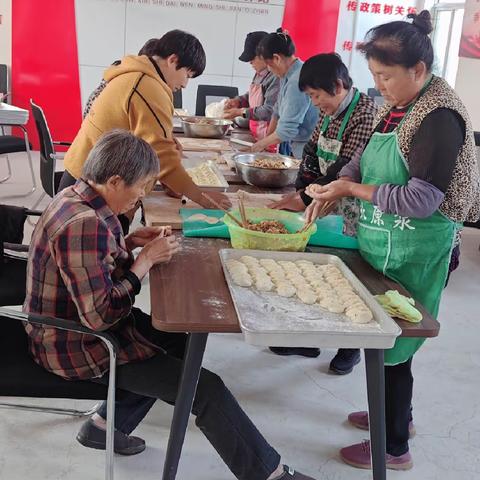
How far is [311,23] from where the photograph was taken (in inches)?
260

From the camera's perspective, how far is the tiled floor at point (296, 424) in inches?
75.0

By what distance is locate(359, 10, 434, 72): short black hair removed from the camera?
155 cm

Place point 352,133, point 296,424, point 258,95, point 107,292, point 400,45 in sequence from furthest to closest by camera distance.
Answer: point 258,95, point 352,133, point 296,424, point 400,45, point 107,292

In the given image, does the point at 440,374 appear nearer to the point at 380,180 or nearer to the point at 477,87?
the point at 380,180

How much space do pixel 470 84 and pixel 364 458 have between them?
15.2ft

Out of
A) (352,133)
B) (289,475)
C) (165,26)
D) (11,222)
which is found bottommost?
(289,475)

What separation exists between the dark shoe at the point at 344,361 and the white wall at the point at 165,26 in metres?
4.54

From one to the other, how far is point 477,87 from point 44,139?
3.98 m

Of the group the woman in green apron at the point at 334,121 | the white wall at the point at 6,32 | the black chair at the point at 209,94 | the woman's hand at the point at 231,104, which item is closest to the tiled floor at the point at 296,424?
the woman in green apron at the point at 334,121

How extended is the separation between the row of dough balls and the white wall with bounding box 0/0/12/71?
5416 millimetres

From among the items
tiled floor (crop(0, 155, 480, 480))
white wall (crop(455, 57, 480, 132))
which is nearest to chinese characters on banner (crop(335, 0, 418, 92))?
white wall (crop(455, 57, 480, 132))

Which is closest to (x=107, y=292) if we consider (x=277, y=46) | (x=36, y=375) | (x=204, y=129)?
(x=36, y=375)

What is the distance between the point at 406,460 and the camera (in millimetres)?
1968

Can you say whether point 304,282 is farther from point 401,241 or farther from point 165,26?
point 165,26
